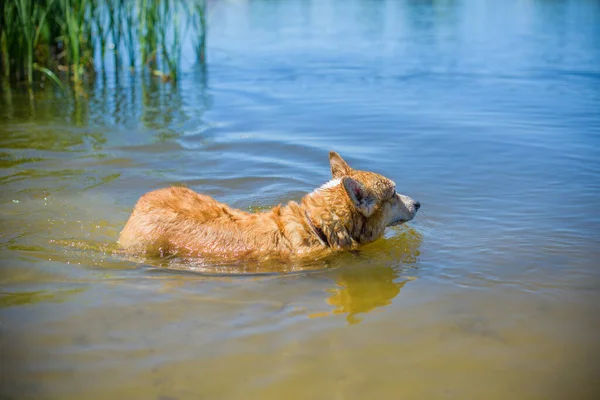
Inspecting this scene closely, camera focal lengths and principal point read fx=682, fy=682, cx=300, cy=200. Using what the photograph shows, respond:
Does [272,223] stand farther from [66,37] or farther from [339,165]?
[66,37]

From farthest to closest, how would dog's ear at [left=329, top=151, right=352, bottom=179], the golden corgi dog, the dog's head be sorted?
1. dog's ear at [left=329, top=151, right=352, bottom=179]
2. the dog's head
3. the golden corgi dog

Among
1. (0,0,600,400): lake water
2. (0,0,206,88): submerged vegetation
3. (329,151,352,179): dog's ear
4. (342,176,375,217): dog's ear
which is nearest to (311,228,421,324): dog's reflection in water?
(0,0,600,400): lake water

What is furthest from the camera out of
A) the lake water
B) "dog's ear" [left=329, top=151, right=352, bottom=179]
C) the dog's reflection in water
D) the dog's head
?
"dog's ear" [left=329, top=151, right=352, bottom=179]

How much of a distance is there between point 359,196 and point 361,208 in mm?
113

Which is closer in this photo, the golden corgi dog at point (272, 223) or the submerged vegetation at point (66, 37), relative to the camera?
the golden corgi dog at point (272, 223)

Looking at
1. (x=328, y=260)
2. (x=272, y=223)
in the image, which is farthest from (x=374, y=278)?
(x=272, y=223)

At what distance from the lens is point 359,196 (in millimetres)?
5863

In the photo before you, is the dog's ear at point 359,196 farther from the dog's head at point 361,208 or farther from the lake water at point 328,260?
the lake water at point 328,260

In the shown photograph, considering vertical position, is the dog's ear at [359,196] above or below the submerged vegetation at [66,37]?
below

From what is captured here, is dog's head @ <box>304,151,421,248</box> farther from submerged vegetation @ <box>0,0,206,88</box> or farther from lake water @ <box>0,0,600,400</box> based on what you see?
submerged vegetation @ <box>0,0,206,88</box>

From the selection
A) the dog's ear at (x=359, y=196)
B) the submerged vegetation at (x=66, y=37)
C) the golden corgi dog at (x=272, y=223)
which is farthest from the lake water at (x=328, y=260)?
the submerged vegetation at (x=66, y=37)

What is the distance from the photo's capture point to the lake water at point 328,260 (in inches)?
159

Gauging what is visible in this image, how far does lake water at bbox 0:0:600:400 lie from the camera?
4.05 meters

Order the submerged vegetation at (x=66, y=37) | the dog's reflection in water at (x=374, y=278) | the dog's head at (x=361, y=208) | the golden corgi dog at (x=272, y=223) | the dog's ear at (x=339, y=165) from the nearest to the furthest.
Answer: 1. the dog's reflection in water at (x=374, y=278)
2. the golden corgi dog at (x=272, y=223)
3. the dog's head at (x=361, y=208)
4. the dog's ear at (x=339, y=165)
5. the submerged vegetation at (x=66, y=37)
